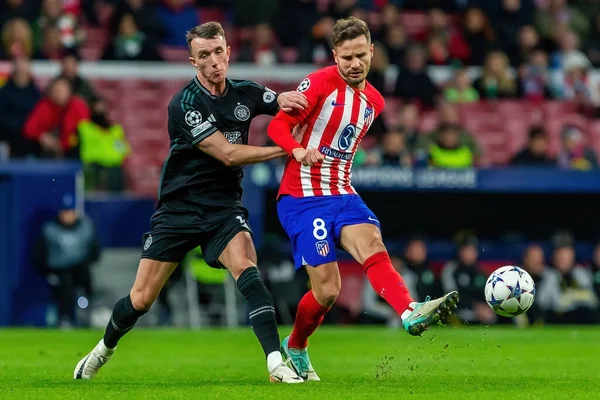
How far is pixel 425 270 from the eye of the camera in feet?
54.1

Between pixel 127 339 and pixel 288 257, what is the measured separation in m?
3.07

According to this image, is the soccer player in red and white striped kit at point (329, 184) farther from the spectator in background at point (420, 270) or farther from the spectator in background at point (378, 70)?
the spectator in background at point (378, 70)

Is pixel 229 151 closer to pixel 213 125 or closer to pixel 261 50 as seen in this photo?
pixel 213 125

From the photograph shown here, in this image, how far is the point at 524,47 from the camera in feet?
68.6

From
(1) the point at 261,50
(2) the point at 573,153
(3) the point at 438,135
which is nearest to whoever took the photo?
(3) the point at 438,135

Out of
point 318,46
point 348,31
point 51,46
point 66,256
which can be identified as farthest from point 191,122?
point 318,46

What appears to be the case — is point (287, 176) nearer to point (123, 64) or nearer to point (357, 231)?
point (357, 231)

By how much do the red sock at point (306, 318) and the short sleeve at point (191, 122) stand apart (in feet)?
4.09

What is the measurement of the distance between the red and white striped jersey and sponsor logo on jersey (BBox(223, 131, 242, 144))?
0.36 metres

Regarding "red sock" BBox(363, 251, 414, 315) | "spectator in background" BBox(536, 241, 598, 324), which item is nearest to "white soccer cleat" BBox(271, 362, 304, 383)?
"red sock" BBox(363, 251, 414, 315)

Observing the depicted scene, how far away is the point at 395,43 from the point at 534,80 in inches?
89.7

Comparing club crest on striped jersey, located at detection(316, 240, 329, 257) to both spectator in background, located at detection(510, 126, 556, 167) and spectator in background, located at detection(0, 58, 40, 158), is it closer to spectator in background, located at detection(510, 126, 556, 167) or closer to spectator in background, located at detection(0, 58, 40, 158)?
spectator in background, located at detection(0, 58, 40, 158)

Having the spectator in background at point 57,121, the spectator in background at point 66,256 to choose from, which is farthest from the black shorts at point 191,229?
the spectator in background at point 57,121

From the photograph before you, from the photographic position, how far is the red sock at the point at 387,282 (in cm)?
761
